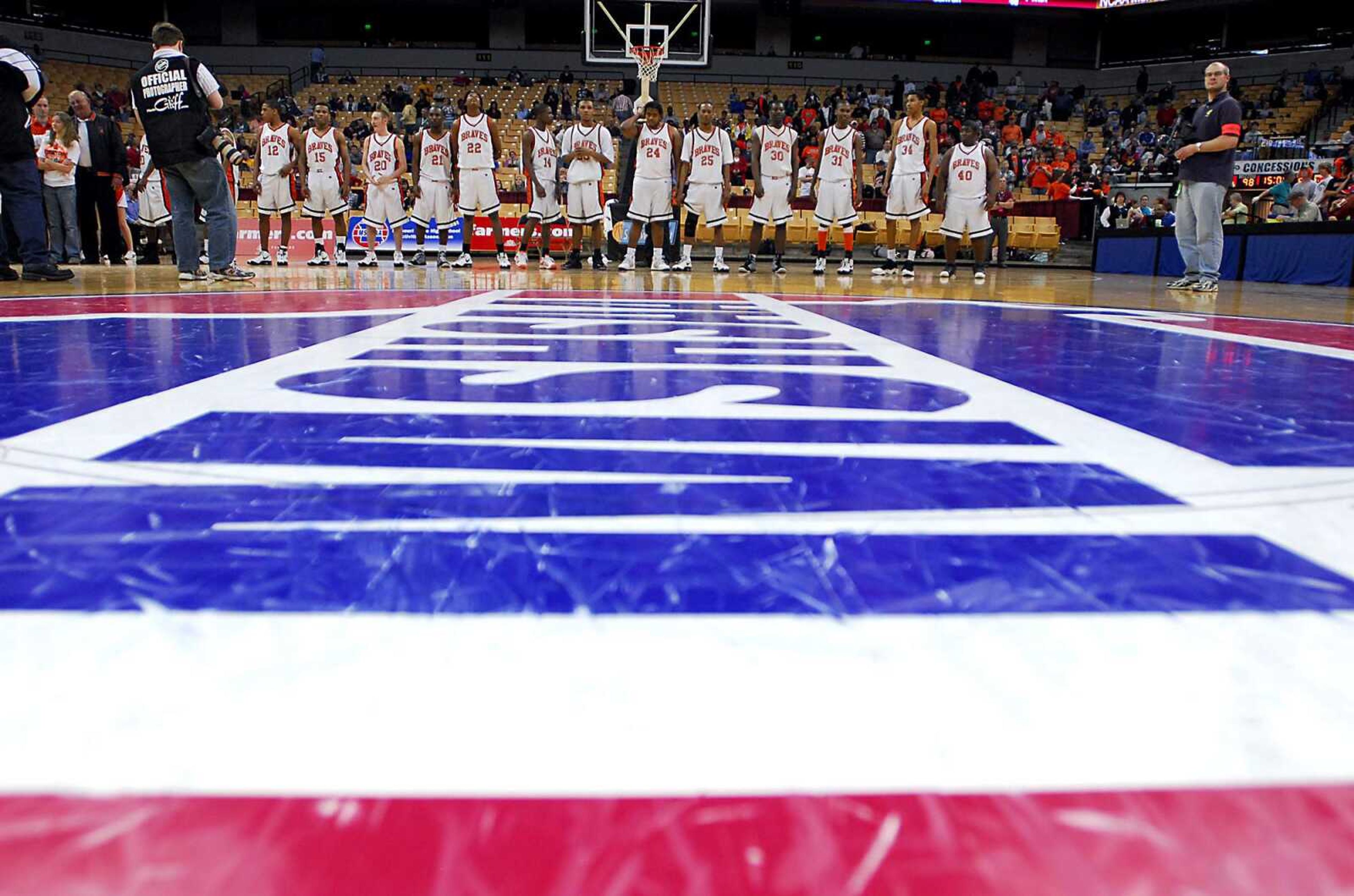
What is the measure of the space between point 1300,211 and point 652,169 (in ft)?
31.9

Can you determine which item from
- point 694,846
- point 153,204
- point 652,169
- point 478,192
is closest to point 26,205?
point 478,192

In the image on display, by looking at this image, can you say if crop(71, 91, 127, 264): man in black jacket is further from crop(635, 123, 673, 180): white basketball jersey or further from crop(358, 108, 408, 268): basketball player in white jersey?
crop(635, 123, 673, 180): white basketball jersey

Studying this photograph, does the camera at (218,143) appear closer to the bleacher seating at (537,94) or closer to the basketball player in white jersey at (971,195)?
the basketball player in white jersey at (971,195)

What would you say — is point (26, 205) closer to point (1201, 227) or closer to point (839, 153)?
point (839, 153)

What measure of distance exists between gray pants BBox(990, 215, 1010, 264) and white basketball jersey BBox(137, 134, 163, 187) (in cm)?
1180

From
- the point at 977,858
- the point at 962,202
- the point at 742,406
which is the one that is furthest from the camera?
the point at 962,202

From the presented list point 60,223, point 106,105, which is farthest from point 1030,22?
point 60,223

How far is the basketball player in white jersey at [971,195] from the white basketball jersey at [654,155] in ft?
8.94

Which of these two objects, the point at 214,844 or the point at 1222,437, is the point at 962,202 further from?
the point at 214,844

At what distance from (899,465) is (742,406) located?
55 centimetres

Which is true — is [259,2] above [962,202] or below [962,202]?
above

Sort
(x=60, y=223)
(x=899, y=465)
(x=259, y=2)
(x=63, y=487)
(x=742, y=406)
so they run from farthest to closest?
1. (x=259, y=2)
2. (x=60, y=223)
3. (x=742, y=406)
4. (x=899, y=465)
5. (x=63, y=487)

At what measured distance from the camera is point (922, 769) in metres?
0.60

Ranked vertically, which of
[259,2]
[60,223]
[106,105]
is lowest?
[60,223]
